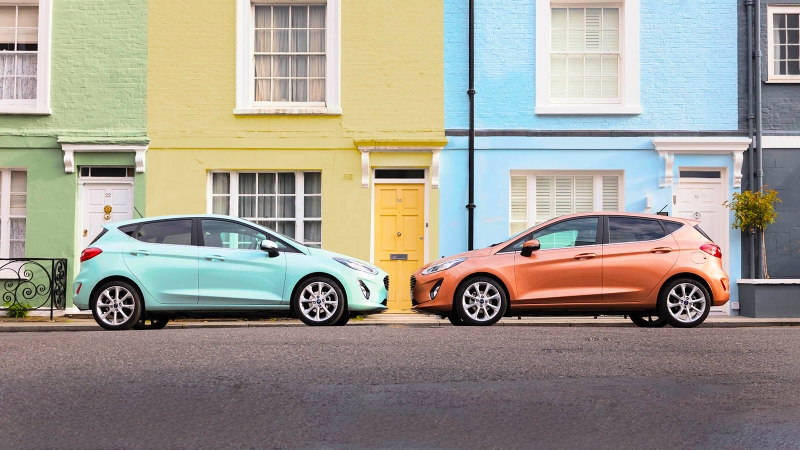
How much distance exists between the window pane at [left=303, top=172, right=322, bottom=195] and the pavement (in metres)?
2.91

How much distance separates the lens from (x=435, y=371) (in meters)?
7.96

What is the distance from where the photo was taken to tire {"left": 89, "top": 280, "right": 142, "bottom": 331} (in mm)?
13148

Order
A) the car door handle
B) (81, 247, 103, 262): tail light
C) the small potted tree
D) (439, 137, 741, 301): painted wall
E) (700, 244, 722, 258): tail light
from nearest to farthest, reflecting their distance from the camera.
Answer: (81, 247, 103, 262): tail light < the car door handle < (700, 244, 722, 258): tail light < the small potted tree < (439, 137, 741, 301): painted wall

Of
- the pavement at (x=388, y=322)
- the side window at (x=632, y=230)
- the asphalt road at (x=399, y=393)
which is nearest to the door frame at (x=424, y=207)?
the pavement at (x=388, y=322)

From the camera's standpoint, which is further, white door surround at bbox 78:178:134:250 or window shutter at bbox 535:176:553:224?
window shutter at bbox 535:176:553:224

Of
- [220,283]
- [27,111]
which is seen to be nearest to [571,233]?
[220,283]

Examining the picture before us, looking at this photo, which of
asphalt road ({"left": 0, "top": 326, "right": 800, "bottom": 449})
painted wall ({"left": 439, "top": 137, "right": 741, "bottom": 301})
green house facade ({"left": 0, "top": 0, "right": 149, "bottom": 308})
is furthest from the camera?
painted wall ({"left": 439, "top": 137, "right": 741, "bottom": 301})

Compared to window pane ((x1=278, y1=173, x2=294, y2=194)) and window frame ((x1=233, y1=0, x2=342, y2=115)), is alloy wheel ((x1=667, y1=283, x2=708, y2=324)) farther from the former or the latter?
window pane ((x1=278, y1=173, x2=294, y2=194))

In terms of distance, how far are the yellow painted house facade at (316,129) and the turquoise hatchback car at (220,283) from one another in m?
5.24

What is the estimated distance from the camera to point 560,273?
13.2 metres

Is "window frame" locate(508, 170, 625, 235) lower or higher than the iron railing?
higher

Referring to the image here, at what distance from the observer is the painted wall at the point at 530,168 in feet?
61.0

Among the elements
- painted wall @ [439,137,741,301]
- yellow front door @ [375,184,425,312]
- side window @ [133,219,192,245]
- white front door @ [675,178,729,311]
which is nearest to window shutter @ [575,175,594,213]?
painted wall @ [439,137,741,301]

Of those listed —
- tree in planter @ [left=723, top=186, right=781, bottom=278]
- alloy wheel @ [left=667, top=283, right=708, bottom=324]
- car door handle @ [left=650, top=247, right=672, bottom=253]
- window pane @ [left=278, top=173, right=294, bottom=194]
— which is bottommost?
alloy wheel @ [left=667, top=283, right=708, bottom=324]
